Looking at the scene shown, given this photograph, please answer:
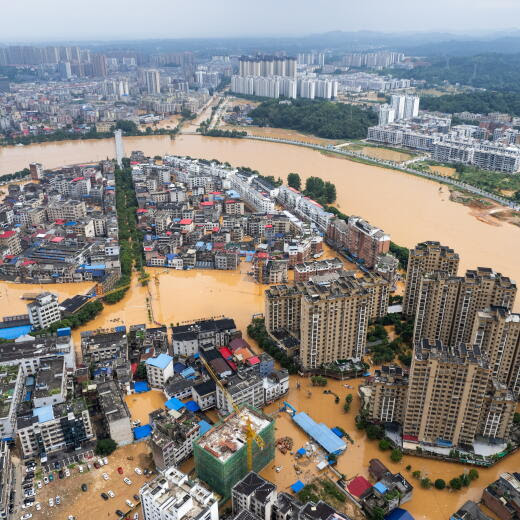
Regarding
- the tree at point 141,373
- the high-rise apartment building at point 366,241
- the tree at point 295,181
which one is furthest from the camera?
the tree at point 295,181

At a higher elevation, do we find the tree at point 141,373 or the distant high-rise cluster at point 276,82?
the distant high-rise cluster at point 276,82

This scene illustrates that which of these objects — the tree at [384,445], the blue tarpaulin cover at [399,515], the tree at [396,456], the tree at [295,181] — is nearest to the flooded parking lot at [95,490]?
the blue tarpaulin cover at [399,515]

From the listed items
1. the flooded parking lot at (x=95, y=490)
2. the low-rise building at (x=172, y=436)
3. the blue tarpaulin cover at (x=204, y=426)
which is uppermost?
the low-rise building at (x=172, y=436)

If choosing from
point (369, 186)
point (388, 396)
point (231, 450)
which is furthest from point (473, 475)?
point (369, 186)

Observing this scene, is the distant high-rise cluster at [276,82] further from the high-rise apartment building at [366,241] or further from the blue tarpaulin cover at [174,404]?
the blue tarpaulin cover at [174,404]

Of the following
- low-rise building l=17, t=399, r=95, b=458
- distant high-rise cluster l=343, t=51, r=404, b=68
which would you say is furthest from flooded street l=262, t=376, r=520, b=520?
distant high-rise cluster l=343, t=51, r=404, b=68

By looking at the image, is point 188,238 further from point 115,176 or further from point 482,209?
point 482,209

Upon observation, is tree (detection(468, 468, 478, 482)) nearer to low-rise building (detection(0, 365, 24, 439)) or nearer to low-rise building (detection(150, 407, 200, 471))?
low-rise building (detection(150, 407, 200, 471))
